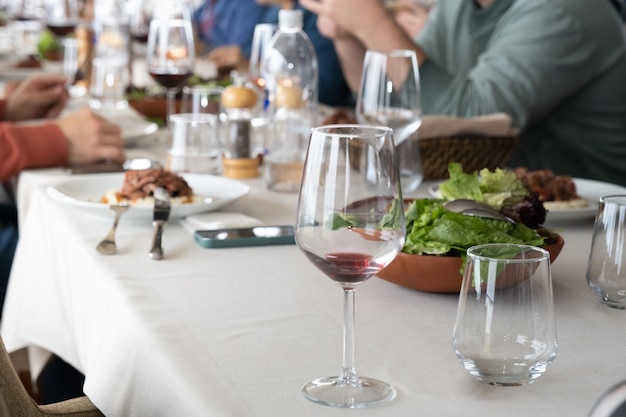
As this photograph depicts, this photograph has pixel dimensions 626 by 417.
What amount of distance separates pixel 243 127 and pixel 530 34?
858mm

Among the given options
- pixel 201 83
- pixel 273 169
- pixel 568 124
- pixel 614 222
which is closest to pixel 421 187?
pixel 273 169

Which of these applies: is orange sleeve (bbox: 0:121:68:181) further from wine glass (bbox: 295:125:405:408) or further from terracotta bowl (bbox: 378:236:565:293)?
wine glass (bbox: 295:125:405:408)

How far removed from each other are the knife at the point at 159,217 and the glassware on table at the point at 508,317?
0.48 meters

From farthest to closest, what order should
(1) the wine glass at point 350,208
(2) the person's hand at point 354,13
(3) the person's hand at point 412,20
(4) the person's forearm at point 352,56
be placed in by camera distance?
(3) the person's hand at point 412,20 < (4) the person's forearm at point 352,56 < (2) the person's hand at point 354,13 < (1) the wine glass at point 350,208

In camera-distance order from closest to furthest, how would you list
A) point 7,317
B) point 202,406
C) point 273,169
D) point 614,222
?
1. point 202,406
2. point 614,222
3. point 7,317
4. point 273,169

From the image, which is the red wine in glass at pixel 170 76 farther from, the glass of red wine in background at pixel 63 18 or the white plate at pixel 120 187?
the glass of red wine in background at pixel 63 18

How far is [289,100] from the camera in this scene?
161cm

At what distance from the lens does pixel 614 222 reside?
2.84 feet

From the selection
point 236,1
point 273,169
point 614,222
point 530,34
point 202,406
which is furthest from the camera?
point 236,1

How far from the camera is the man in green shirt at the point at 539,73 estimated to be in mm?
2086

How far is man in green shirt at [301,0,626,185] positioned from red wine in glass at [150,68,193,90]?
1.49 ft

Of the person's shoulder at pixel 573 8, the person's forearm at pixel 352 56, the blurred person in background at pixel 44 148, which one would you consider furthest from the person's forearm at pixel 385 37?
the blurred person in background at pixel 44 148

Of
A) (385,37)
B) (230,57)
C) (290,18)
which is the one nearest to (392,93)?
(290,18)

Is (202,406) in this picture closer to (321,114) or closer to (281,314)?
(281,314)
